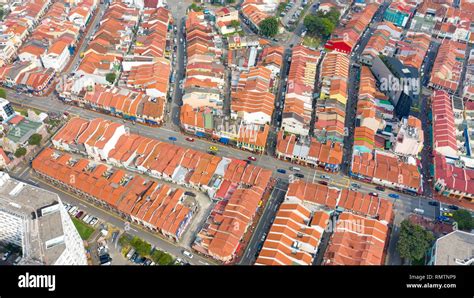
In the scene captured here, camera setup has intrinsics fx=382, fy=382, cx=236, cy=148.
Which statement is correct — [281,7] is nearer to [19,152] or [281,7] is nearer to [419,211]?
[419,211]

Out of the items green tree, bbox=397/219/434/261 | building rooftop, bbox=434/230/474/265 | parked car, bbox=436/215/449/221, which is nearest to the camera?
building rooftop, bbox=434/230/474/265

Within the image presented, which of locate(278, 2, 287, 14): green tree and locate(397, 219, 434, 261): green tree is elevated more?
locate(278, 2, 287, 14): green tree

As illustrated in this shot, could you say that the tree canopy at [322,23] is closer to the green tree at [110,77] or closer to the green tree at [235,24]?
the green tree at [235,24]

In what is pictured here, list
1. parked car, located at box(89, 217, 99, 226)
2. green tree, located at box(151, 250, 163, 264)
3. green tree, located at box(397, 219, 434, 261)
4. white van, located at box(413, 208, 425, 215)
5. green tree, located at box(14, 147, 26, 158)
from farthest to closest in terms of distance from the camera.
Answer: green tree, located at box(14, 147, 26, 158) < white van, located at box(413, 208, 425, 215) < parked car, located at box(89, 217, 99, 226) < green tree, located at box(151, 250, 163, 264) < green tree, located at box(397, 219, 434, 261)

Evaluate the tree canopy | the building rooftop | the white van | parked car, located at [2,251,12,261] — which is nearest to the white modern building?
parked car, located at [2,251,12,261]

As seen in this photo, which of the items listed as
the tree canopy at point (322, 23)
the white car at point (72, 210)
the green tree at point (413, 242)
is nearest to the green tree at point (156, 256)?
the white car at point (72, 210)

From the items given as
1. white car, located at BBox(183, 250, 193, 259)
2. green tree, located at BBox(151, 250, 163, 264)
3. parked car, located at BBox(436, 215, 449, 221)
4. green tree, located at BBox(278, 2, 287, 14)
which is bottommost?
white car, located at BBox(183, 250, 193, 259)

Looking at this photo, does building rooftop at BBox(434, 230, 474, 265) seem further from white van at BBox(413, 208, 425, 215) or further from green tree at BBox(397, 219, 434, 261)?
white van at BBox(413, 208, 425, 215)
